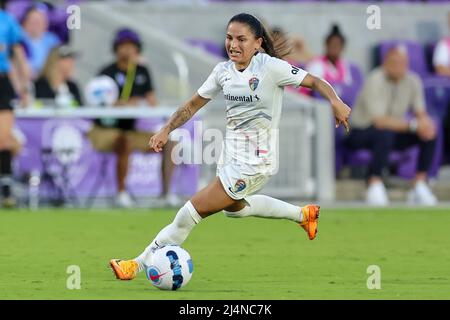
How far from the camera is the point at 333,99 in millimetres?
8508

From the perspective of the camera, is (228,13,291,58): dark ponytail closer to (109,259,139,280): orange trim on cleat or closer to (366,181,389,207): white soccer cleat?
(109,259,139,280): orange trim on cleat

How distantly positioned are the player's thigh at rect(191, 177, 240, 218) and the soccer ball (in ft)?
1.20

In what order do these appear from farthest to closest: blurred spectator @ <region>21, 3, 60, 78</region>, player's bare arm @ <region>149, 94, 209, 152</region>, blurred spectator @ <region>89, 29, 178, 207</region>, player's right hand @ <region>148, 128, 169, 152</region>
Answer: blurred spectator @ <region>21, 3, 60, 78</region> < blurred spectator @ <region>89, 29, 178, 207</region> < player's bare arm @ <region>149, 94, 209, 152</region> < player's right hand @ <region>148, 128, 169, 152</region>

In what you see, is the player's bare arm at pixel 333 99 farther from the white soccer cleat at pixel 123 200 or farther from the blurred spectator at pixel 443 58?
the blurred spectator at pixel 443 58

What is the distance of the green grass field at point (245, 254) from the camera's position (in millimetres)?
8445

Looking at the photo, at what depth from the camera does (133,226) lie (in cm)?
1407

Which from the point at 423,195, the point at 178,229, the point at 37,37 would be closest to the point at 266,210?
the point at 178,229

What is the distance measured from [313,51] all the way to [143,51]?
2910 mm

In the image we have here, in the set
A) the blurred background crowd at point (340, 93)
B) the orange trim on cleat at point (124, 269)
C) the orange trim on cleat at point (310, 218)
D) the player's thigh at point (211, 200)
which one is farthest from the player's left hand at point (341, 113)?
the blurred background crowd at point (340, 93)

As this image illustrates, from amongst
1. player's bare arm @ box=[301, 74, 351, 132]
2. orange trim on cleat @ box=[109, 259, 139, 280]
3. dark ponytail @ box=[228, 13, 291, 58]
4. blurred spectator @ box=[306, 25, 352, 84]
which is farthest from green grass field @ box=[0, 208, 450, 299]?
blurred spectator @ box=[306, 25, 352, 84]

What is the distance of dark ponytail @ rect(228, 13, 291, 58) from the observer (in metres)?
8.92

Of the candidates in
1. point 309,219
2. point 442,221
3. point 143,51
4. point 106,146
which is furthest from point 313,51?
point 309,219

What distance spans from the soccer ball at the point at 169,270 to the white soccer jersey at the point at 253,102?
0.81m

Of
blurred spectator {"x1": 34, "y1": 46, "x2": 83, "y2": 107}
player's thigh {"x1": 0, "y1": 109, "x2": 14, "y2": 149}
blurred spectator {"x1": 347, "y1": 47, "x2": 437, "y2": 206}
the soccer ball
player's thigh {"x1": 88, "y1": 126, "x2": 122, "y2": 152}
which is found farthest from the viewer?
blurred spectator {"x1": 34, "y1": 46, "x2": 83, "y2": 107}
